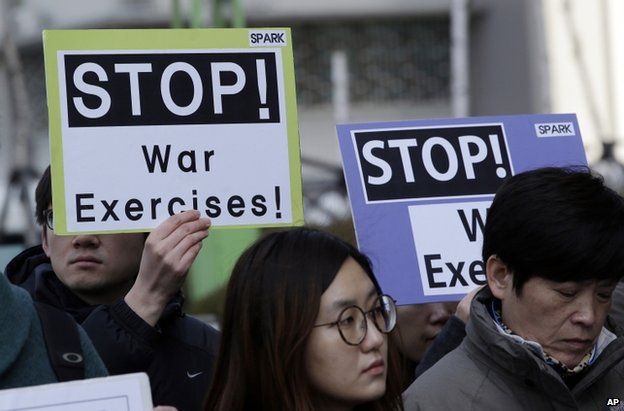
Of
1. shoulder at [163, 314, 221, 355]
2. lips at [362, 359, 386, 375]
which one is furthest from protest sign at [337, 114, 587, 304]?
lips at [362, 359, 386, 375]

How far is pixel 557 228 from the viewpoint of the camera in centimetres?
347

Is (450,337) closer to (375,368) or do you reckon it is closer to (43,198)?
(375,368)

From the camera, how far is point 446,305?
4699mm

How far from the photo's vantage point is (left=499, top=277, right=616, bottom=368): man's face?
3.49 m

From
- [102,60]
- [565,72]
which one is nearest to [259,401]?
[102,60]

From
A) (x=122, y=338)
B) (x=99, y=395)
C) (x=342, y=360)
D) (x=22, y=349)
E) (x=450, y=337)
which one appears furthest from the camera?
(x=450, y=337)

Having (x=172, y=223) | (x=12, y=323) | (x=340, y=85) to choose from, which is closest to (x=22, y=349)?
(x=12, y=323)

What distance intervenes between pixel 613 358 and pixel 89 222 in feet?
4.32

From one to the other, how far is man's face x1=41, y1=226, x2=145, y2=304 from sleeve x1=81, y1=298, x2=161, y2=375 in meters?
0.39

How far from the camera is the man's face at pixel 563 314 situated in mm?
3486

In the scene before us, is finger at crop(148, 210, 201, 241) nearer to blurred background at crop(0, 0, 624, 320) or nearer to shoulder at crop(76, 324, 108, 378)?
shoulder at crop(76, 324, 108, 378)

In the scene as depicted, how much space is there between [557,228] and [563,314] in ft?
0.65

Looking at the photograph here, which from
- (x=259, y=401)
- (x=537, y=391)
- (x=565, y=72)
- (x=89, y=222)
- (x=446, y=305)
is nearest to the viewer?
(x=259, y=401)

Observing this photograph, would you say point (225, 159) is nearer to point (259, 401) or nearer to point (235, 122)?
point (235, 122)
